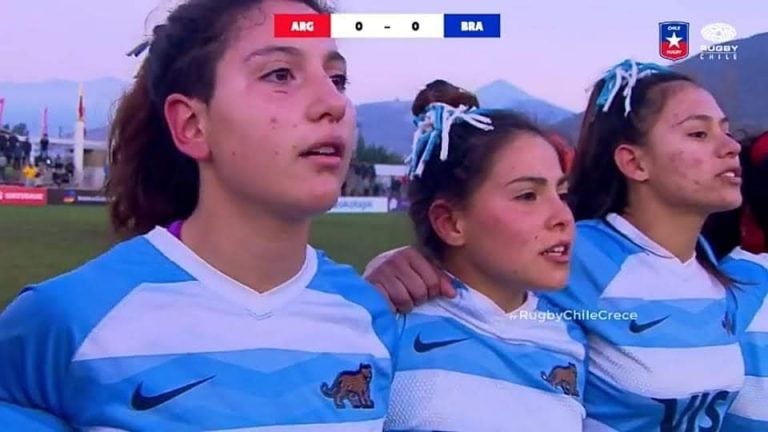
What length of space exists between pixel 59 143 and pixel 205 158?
26 cm

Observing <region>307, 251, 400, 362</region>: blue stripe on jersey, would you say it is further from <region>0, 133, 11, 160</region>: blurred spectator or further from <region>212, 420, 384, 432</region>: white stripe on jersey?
<region>0, 133, 11, 160</region>: blurred spectator

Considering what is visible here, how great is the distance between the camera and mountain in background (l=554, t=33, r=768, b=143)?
1.25 metres

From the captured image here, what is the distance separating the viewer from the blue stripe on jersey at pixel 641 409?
118cm

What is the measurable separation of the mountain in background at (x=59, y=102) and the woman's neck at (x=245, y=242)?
0.77 ft

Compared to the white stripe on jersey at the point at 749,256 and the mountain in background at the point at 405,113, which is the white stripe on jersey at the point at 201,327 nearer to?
the mountain in background at the point at 405,113

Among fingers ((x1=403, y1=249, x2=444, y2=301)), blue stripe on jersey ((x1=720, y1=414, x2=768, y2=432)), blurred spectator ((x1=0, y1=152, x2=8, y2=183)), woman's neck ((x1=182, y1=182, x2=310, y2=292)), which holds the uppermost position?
blurred spectator ((x1=0, y1=152, x2=8, y2=183))

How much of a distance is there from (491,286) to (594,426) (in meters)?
0.23

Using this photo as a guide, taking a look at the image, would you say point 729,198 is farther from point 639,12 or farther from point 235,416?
point 235,416

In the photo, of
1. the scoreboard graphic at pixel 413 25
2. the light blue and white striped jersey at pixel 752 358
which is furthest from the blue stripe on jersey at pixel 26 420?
the light blue and white striped jersey at pixel 752 358

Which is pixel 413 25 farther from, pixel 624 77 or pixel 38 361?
pixel 38 361

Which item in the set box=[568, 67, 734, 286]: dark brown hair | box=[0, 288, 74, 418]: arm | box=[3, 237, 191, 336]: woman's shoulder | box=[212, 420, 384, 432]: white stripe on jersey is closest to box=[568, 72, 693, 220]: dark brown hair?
box=[568, 67, 734, 286]: dark brown hair

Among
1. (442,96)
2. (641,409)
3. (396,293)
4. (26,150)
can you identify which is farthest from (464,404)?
(26,150)

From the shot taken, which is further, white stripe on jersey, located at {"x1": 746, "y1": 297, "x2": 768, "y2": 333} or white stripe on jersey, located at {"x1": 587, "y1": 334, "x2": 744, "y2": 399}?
white stripe on jersey, located at {"x1": 746, "y1": 297, "x2": 768, "y2": 333}

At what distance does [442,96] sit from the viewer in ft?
3.89
